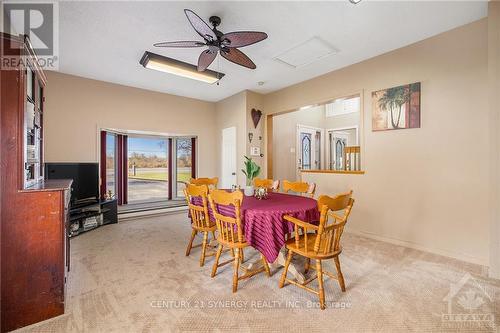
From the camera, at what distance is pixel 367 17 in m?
2.50

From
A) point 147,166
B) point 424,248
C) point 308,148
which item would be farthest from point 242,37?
point 147,166

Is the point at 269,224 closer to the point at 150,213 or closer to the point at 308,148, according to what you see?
the point at 150,213

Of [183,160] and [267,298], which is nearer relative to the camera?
[267,298]

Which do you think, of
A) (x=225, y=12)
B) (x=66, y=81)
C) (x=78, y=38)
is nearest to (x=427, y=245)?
(x=225, y=12)

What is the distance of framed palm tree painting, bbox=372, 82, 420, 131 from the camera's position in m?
3.02

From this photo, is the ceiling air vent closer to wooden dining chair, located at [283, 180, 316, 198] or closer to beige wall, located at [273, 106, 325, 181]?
wooden dining chair, located at [283, 180, 316, 198]

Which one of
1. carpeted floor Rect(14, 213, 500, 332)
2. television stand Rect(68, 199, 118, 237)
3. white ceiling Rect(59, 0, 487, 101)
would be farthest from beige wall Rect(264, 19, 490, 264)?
television stand Rect(68, 199, 118, 237)

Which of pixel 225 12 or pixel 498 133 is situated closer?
pixel 498 133

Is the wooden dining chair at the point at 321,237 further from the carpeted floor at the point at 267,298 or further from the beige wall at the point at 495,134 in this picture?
the beige wall at the point at 495,134

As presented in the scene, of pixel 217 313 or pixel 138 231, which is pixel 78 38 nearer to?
pixel 138 231

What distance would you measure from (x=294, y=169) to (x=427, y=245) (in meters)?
3.39

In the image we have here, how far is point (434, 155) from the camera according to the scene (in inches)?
113

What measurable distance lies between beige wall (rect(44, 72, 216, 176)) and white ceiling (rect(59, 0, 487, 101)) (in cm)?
51

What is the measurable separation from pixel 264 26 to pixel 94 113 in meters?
3.68
